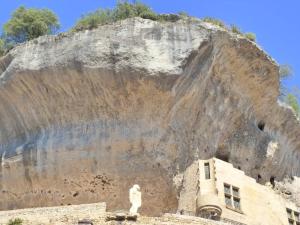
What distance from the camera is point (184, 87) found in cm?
2278

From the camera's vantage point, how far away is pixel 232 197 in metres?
21.8

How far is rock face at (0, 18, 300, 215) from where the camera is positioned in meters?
22.6

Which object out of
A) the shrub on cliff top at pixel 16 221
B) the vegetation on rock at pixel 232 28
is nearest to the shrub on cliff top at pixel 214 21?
the vegetation on rock at pixel 232 28

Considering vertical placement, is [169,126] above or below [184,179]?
above

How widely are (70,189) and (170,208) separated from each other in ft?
12.0

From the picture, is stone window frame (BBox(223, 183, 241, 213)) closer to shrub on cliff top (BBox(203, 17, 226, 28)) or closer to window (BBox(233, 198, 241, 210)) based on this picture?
window (BBox(233, 198, 241, 210))

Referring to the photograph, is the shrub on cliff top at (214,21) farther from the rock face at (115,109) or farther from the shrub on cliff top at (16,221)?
the shrub on cliff top at (16,221)

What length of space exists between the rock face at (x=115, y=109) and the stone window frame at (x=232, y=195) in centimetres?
178

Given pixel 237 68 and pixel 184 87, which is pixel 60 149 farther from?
pixel 237 68

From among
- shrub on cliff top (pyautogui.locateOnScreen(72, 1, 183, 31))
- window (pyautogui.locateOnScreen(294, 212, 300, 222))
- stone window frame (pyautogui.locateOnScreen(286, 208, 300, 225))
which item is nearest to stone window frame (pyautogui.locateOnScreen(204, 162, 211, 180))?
stone window frame (pyautogui.locateOnScreen(286, 208, 300, 225))

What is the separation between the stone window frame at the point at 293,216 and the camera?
77.0ft

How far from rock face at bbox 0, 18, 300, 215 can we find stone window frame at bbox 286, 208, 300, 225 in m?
3.36

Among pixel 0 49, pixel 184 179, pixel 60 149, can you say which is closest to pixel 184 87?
pixel 184 179

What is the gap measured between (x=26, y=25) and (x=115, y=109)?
305 inches
